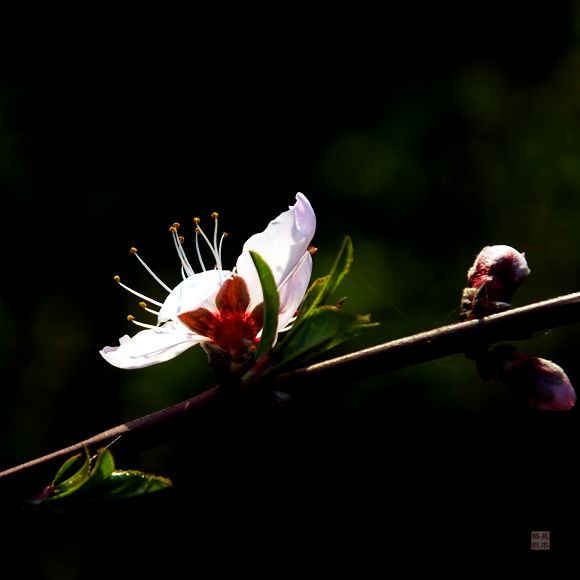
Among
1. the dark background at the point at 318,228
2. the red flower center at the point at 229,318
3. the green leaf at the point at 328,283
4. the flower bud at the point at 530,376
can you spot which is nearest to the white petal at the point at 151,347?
the red flower center at the point at 229,318

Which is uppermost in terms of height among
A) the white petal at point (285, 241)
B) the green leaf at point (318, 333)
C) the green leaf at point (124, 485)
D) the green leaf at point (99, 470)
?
the white petal at point (285, 241)

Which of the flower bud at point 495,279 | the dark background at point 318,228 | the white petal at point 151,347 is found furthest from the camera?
the dark background at point 318,228

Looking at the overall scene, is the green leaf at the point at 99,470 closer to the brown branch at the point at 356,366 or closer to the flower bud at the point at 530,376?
the brown branch at the point at 356,366

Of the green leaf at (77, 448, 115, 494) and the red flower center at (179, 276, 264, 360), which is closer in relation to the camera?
the green leaf at (77, 448, 115, 494)

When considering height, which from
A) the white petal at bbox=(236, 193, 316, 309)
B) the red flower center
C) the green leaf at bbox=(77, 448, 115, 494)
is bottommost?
the green leaf at bbox=(77, 448, 115, 494)

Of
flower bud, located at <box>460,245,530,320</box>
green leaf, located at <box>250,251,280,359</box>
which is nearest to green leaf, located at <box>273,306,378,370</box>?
green leaf, located at <box>250,251,280,359</box>

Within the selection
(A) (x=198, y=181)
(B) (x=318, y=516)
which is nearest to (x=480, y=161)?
(A) (x=198, y=181)

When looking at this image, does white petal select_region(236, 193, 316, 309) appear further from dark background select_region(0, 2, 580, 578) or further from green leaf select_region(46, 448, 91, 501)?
dark background select_region(0, 2, 580, 578)

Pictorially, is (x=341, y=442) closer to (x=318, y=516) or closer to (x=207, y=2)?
(x=318, y=516)
